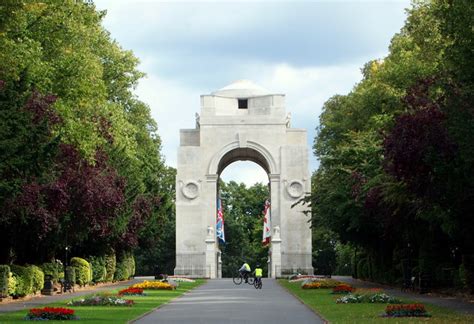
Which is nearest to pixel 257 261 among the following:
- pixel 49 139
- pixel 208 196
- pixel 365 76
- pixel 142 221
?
pixel 208 196

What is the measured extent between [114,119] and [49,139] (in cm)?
1839

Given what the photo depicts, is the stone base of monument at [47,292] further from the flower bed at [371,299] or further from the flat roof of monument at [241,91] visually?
the flat roof of monument at [241,91]

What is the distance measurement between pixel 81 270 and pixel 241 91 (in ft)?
115

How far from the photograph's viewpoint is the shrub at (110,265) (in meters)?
61.1

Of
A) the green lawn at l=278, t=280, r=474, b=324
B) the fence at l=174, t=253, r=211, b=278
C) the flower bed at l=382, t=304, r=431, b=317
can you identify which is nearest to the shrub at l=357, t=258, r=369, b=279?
the fence at l=174, t=253, r=211, b=278

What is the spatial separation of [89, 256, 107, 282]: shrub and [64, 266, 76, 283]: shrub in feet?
25.5

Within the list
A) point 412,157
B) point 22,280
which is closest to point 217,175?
point 22,280

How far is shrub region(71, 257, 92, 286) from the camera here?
49969 mm

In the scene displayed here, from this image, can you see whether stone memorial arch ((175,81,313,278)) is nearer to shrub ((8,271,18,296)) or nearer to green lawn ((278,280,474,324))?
shrub ((8,271,18,296))

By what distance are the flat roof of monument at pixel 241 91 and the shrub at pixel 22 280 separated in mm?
44990

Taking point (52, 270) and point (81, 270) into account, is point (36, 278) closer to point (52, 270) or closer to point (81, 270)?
point (52, 270)

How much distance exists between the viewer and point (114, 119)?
48.9 meters

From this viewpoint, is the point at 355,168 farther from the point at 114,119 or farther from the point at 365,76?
the point at 365,76

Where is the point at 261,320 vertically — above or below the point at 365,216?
below
